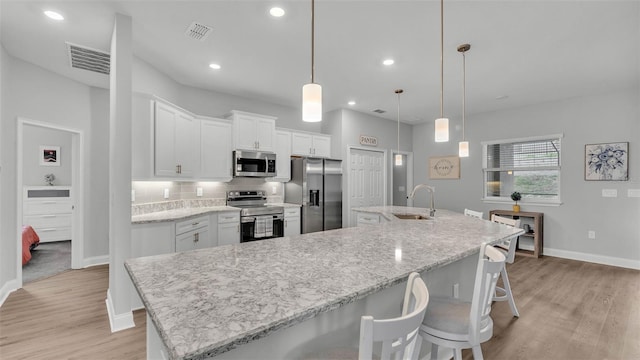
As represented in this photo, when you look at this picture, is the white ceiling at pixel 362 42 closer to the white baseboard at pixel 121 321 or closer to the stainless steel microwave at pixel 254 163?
the stainless steel microwave at pixel 254 163

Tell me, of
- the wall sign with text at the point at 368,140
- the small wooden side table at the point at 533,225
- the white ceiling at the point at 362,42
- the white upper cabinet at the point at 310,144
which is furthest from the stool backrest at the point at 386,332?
the small wooden side table at the point at 533,225

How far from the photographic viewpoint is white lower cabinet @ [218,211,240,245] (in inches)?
158

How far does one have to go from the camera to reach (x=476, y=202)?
235 inches

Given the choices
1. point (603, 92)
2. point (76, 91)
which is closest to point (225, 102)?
point (76, 91)

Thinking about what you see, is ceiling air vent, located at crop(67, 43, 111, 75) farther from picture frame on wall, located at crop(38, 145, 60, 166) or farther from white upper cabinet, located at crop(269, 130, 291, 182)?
picture frame on wall, located at crop(38, 145, 60, 166)

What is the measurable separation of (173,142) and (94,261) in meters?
2.45

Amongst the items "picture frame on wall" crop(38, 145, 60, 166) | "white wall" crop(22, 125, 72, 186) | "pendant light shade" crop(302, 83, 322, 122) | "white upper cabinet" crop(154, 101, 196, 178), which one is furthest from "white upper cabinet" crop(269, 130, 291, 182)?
"picture frame on wall" crop(38, 145, 60, 166)

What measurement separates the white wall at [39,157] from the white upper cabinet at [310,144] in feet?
14.9

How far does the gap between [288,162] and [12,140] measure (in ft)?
11.6

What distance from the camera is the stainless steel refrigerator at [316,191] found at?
4.98m

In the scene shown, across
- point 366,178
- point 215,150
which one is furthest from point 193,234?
point 366,178

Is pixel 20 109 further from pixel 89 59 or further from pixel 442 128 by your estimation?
pixel 442 128

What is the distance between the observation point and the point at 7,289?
3.21m

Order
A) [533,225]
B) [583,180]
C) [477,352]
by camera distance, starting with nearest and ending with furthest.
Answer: [477,352]
[583,180]
[533,225]
